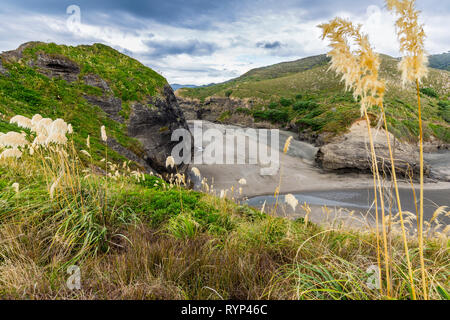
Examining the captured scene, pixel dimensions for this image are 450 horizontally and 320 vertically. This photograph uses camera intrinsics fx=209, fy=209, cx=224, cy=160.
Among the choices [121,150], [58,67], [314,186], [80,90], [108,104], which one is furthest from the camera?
[314,186]

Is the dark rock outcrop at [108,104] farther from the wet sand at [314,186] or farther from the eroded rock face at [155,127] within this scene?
the wet sand at [314,186]

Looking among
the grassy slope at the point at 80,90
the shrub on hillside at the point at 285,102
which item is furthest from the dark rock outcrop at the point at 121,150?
the shrub on hillside at the point at 285,102

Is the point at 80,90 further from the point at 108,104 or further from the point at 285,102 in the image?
the point at 285,102

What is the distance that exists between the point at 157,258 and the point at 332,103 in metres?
52.9

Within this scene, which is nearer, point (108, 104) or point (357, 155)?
point (108, 104)

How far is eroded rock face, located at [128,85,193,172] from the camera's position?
16812mm

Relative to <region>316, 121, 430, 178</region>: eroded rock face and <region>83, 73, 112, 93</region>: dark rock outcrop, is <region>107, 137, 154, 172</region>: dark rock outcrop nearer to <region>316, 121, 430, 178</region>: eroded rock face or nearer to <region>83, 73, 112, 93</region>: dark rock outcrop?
<region>83, 73, 112, 93</region>: dark rock outcrop

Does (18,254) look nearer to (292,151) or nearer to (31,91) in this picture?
(31,91)

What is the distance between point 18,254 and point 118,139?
13.2 m

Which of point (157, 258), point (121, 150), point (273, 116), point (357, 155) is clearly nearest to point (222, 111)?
point (273, 116)

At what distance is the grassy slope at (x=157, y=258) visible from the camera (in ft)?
7.25

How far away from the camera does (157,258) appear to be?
2.78m

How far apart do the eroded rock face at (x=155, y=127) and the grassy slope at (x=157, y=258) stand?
12.3 m

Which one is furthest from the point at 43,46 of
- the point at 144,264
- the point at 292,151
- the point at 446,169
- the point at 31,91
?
the point at 446,169
